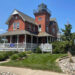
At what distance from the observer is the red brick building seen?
69.6ft

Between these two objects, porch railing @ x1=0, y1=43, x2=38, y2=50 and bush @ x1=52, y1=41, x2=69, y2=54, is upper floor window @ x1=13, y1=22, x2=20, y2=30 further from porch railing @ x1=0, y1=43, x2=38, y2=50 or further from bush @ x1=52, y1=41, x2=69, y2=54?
bush @ x1=52, y1=41, x2=69, y2=54

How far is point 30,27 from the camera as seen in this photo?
22.7m

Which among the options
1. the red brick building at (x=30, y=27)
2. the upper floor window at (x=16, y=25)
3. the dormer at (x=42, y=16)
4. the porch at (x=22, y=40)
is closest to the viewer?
the porch at (x=22, y=40)

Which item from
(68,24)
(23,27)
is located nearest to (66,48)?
(68,24)

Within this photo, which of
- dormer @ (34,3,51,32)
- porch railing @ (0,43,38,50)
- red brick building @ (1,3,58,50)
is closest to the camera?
porch railing @ (0,43,38,50)

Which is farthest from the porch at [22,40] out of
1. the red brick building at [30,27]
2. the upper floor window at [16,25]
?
the upper floor window at [16,25]

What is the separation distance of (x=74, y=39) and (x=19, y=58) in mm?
9778

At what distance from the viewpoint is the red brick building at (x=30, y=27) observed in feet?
69.6

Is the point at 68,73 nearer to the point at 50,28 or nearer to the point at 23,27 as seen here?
the point at 23,27

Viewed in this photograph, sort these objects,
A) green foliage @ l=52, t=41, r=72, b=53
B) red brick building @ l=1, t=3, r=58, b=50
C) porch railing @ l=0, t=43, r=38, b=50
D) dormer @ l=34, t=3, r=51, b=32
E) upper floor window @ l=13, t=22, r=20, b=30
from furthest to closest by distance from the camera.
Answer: dormer @ l=34, t=3, r=51, b=32, upper floor window @ l=13, t=22, r=20, b=30, red brick building @ l=1, t=3, r=58, b=50, porch railing @ l=0, t=43, r=38, b=50, green foliage @ l=52, t=41, r=72, b=53

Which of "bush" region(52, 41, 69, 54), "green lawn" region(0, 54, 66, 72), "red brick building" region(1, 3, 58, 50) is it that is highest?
"red brick building" region(1, 3, 58, 50)

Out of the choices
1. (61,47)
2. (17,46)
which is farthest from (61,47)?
(17,46)

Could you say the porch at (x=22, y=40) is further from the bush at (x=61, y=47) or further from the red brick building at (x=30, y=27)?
the bush at (x=61, y=47)

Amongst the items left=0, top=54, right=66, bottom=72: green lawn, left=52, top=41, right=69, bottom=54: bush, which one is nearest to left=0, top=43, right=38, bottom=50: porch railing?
left=52, top=41, right=69, bottom=54: bush
